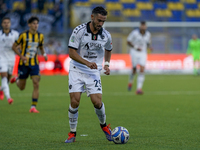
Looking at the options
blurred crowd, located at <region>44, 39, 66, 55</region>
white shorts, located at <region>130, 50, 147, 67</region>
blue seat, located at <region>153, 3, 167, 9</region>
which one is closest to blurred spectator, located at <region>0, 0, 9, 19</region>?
blurred crowd, located at <region>44, 39, 66, 55</region>

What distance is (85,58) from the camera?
573 centimetres

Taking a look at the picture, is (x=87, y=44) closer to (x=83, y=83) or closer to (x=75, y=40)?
(x=75, y=40)

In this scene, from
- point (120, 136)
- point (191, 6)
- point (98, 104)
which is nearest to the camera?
point (120, 136)

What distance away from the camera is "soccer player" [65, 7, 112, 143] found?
18.3ft

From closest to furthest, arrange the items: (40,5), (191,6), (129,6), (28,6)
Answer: (28,6) → (40,5) → (191,6) → (129,6)

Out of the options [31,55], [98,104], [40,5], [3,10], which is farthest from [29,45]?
[40,5]

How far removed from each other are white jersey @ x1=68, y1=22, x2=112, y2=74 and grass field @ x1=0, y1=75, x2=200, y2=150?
1.06 metres

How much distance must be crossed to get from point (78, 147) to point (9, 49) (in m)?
6.03

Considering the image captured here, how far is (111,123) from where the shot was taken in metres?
7.39

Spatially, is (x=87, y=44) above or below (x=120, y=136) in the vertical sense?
above

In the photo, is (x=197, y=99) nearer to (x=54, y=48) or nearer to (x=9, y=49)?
(x=9, y=49)

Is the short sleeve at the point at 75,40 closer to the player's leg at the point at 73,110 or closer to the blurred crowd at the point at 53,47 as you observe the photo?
the player's leg at the point at 73,110

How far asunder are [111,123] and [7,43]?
14.5 ft

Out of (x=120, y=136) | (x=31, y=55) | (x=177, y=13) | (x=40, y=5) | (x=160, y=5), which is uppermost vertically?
(x=160, y=5)
